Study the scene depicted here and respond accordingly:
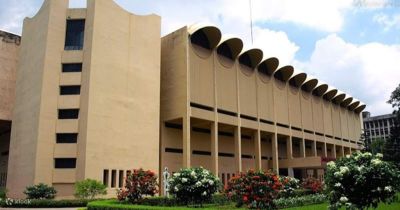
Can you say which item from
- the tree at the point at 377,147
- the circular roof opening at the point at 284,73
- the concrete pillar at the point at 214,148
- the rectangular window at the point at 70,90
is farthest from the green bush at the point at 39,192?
the tree at the point at 377,147

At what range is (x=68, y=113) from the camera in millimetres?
33906

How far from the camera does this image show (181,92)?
37.7m

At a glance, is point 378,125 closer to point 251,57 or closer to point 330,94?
point 330,94

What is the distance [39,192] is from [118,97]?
34.6ft

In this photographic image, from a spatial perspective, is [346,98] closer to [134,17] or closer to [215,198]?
[134,17]

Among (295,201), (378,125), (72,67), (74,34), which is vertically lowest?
(295,201)

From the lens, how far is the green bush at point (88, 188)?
28.5 metres

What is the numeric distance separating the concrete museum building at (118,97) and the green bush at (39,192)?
162 centimetres

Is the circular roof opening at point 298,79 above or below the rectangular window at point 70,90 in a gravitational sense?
above

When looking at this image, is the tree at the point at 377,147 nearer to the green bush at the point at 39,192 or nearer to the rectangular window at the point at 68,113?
the rectangular window at the point at 68,113

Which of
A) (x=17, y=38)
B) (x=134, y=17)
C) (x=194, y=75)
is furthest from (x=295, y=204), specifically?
(x=17, y=38)

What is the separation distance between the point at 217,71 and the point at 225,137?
9779 mm

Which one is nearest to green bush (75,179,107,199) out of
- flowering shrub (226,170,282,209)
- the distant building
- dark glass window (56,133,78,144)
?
dark glass window (56,133,78,144)

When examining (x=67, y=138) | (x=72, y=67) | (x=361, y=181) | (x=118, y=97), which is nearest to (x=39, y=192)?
(x=67, y=138)
